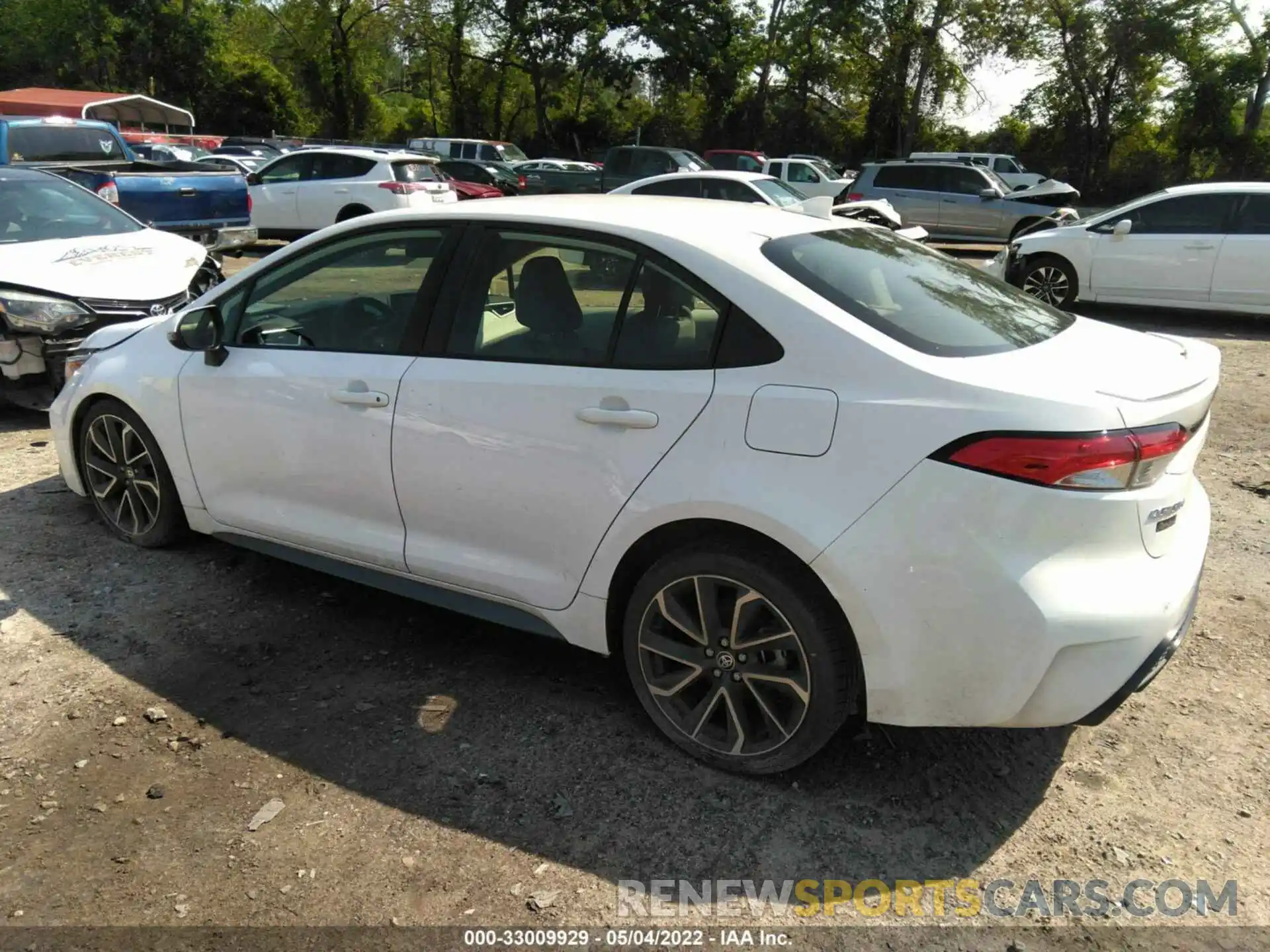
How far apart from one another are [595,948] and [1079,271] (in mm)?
10642

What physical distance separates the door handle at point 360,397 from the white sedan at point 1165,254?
9.22m

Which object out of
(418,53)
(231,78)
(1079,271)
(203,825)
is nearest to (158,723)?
(203,825)

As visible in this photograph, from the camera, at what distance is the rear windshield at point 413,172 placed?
52.5 ft

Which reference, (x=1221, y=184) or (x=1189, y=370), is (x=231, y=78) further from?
(x=1189, y=370)

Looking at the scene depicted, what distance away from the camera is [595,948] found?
2.32 m

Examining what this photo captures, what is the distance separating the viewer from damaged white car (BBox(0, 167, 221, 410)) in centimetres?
620

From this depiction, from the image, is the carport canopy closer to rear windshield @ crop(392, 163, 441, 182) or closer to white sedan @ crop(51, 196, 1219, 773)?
rear windshield @ crop(392, 163, 441, 182)

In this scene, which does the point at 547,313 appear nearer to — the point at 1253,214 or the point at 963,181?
the point at 1253,214

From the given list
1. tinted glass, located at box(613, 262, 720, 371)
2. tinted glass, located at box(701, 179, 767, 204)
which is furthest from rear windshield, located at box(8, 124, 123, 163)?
tinted glass, located at box(613, 262, 720, 371)

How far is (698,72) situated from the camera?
39.9 m

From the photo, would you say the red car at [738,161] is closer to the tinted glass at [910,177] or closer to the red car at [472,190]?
the tinted glass at [910,177]

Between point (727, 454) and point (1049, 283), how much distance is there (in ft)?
32.5

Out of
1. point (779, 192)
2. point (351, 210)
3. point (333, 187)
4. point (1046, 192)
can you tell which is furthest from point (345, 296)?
point (1046, 192)

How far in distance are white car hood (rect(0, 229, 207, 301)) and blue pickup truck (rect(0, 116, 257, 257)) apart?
3426 millimetres
